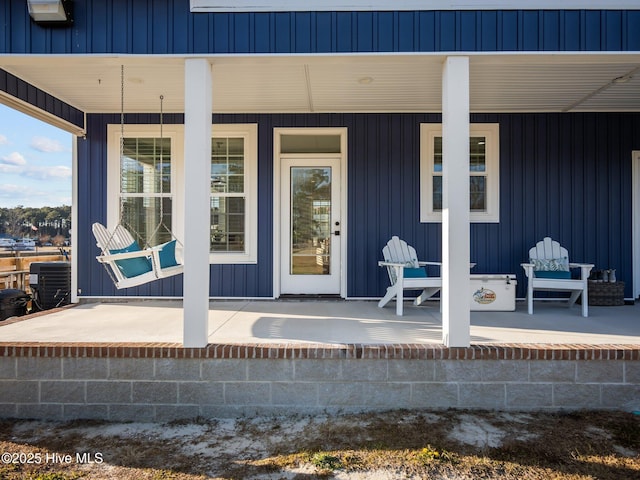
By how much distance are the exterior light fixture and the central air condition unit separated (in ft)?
10.5

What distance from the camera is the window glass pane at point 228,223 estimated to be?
538 centimetres

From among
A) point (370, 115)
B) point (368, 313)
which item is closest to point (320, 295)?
point (368, 313)

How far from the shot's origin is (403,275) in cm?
441

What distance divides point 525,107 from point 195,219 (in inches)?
165

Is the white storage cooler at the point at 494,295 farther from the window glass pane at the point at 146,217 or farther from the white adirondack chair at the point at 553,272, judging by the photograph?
the window glass pane at the point at 146,217

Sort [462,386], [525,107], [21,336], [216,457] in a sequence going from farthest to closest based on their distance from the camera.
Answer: [525,107]
[21,336]
[462,386]
[216,457]

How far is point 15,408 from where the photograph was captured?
10.0 ft

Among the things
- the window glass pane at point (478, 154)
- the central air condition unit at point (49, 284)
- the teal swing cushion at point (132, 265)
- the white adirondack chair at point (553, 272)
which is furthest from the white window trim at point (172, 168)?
the white adirondack chair at point (553, 272)

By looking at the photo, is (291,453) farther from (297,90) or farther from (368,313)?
(297,90)

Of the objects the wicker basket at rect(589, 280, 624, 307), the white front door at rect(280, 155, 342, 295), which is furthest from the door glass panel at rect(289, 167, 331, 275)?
the wicker basket at rect(589, 280, 624, 307)

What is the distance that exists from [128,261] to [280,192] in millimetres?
2138

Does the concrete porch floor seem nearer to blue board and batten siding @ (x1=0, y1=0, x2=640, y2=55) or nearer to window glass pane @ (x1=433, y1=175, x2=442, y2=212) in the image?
window glass pane @ (x1=433, y1=175, x2=442, y2=212)

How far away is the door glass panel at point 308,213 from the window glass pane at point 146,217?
1591mm

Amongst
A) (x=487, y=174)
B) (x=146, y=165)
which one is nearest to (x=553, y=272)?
(x=487, y=174)
